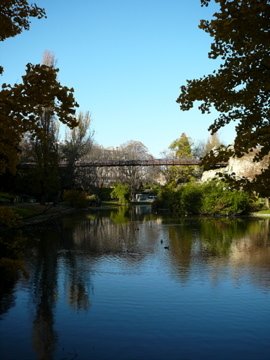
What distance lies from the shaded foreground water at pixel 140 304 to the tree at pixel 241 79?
12.1ft

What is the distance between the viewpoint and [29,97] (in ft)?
23.8

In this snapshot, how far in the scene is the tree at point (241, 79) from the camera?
714 centimetres

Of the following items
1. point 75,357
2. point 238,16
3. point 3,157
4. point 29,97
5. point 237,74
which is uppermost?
point 238,16

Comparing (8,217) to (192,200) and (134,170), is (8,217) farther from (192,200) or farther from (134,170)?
(134,170)

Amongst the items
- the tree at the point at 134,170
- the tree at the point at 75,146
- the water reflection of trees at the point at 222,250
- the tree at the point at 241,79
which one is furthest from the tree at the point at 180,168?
the tree at the point at 241,79

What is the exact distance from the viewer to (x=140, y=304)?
1163 centimetres

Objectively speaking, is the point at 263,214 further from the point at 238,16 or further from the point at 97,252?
the point at 238,16

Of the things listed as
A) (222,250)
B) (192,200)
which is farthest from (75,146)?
(222,250)

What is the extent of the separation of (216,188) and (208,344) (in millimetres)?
38614

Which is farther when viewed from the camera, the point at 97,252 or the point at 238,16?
the point at 97,252

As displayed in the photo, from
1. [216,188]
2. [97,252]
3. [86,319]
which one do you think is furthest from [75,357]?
[216,188]

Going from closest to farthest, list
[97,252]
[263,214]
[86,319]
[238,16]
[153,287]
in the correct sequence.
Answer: [238,16]
[86,319]
[153,287]
[97,252]
[263,214]

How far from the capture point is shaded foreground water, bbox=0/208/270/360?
8578 millimetres

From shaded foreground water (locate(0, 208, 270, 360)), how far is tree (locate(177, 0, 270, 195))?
12.1ft
